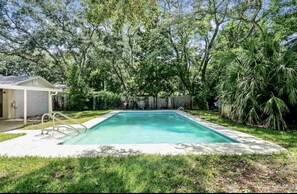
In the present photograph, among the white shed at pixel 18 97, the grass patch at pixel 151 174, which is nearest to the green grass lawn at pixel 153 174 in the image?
the grass patch at pixel 151 174

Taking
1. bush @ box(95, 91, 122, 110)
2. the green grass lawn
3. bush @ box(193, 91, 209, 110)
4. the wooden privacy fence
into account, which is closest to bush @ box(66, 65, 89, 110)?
the wooden privacy fence

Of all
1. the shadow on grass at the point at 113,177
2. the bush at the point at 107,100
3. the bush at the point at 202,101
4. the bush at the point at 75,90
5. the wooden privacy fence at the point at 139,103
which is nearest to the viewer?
the shadow on grass at the point at 113,177

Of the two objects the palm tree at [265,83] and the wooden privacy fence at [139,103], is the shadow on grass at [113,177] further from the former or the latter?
the wooden privacy fence at [139,103]

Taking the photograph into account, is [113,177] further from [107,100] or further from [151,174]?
[107,100]

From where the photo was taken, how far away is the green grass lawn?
3520 millimetres

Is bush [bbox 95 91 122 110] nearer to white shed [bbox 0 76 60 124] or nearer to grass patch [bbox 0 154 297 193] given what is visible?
white shed [bbox 0 76 60 124]

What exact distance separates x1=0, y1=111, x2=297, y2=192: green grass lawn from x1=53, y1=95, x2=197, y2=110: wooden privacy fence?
636 inches

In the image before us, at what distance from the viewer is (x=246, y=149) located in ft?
18.9

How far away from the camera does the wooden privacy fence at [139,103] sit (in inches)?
824

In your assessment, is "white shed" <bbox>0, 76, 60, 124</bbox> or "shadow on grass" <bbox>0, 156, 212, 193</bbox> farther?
"white shed" <bbox>0, 76, 60, 124</bbox>

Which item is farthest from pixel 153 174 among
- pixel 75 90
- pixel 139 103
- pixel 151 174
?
pixel 139 103

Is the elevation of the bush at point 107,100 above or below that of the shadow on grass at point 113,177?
above

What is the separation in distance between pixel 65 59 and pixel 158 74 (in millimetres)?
9680

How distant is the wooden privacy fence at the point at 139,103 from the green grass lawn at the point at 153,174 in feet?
53.0
